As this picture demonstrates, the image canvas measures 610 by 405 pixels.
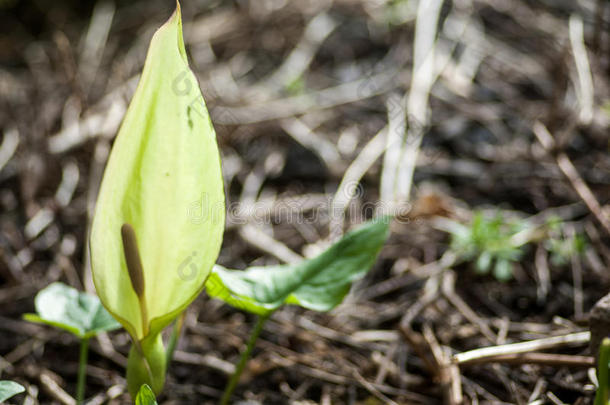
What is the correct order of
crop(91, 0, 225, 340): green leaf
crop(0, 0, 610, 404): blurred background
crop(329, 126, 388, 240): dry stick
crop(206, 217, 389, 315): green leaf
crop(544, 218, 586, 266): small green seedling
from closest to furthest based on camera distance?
1. crop(91, 0, 225, 340): green leaf
2. crop(206, 217, 389, 315): green leaf
3. crop(0, 0, 610, 404): blurred background
4. crop(544, 218, 586, 266): small green seedling
5. crop(329, 126, 388, 240): dry stick

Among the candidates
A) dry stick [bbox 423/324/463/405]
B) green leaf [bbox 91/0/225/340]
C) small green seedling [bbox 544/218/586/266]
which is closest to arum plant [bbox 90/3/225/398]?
green leaf [bbox 91/0/225/340]

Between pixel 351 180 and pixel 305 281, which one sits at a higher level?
pixel 305 281

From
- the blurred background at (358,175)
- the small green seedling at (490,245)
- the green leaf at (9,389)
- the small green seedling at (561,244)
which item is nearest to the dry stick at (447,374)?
the blurred background at (358,175)

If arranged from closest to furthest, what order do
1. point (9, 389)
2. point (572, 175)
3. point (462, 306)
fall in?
point (9, 389) < point (462, 306) < point (572, 175)

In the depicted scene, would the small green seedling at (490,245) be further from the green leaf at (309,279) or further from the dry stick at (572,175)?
the green leaf at (309,279)

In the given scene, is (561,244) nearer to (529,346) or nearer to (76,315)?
(529,346)

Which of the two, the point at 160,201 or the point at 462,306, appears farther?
the point at 462,306

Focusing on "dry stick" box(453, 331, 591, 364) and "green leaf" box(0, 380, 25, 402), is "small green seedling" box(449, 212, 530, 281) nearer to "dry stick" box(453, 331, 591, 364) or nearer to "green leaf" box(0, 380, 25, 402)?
"dry stick" box(453, 331, 591, 364)

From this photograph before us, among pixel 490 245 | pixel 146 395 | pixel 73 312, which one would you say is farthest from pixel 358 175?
pixel 146 395
